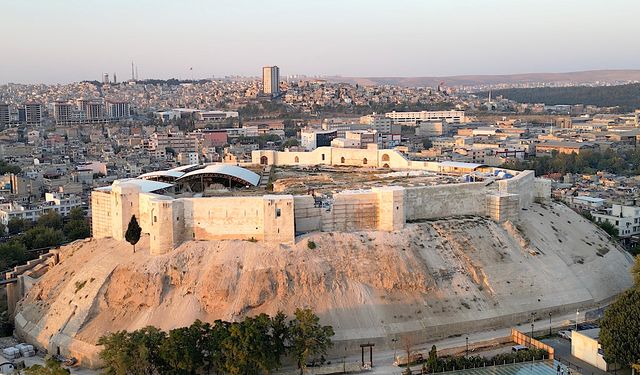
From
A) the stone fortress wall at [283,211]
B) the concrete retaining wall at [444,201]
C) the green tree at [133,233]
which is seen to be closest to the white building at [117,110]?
the stone fortress wall at [283,211]

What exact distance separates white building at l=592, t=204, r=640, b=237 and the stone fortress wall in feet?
28.9

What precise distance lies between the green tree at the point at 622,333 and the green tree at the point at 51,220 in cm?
2610

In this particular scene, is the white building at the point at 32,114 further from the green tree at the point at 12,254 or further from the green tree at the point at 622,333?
the green tree at the point at 622,333


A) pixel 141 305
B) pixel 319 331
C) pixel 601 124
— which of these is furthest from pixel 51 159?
pixel 601 124

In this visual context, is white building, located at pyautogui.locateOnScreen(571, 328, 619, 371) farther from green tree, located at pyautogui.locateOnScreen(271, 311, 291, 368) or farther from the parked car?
green tree, located at pyautogui.locateOnScreen(271, 311, 291, 368)

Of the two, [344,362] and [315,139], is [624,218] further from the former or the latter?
[315,139]

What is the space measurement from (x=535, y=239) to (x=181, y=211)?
12382mm

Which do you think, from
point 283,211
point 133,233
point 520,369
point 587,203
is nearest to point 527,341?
point 520,369

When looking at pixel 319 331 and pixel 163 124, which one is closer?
pixel 319 331

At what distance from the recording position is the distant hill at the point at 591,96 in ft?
426

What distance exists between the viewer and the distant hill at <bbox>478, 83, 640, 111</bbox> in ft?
426

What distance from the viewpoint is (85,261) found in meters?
24.3

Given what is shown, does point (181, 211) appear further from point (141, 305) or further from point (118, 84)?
point (118, 84)

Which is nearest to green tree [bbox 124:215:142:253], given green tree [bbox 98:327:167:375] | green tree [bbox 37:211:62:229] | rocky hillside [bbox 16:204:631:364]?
rocky hillside [bbox 16:204:631:364]
